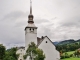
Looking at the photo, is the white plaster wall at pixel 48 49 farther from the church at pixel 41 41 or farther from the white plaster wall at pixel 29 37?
the white plaster wall at pixel 29 37

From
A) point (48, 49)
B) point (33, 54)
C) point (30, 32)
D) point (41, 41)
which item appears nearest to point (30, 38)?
point (30, 32)

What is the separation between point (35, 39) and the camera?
70.2 m

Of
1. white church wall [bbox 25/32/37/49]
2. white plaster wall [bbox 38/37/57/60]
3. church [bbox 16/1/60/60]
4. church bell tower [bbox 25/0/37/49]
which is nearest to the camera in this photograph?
white plaster wall [bbox 38/37/57/60]

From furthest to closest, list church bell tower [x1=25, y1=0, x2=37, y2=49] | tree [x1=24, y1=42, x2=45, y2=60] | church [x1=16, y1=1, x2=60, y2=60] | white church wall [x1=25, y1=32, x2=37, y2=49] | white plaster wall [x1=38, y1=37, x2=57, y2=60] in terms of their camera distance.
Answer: church bell tower [x1=25, y1=0, x2=37, y2=49]
white church wall [x1=25, y1=32, x2=37, y2=49]
church [x1=16, y1=1, x2=60, y2=60]
white plaster wall [x1=38, y1=37, x2=57, y2=60]
tree [x1=24, y1=42, x2=45, y2=60]

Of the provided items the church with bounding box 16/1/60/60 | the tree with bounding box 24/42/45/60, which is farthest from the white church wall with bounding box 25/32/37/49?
the tree with bounding box 24/42/45/60

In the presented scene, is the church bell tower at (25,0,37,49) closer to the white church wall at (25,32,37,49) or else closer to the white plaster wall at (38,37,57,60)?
the white church wall at (25,32,37,49)

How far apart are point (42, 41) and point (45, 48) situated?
100 inches

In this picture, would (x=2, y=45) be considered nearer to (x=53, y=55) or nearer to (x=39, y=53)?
(x=53, y=55)

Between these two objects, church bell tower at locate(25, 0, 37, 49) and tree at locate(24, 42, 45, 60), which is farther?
church bell tower at locate(25, 0, 37, 49)

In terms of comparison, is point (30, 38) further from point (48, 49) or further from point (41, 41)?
point (48, 49)

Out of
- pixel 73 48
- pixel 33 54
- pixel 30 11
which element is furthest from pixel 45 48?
pixel 73 48

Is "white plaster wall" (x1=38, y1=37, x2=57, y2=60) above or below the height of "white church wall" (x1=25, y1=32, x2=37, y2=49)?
below

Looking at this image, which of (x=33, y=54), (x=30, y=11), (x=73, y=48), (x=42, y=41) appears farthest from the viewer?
(x=73, y=48)

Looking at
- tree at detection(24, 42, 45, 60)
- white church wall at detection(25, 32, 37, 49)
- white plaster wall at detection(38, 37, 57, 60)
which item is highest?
white church wall at detection(25, 32, 37, 49)
